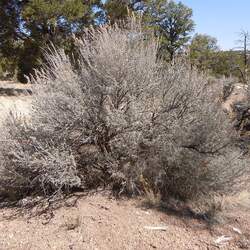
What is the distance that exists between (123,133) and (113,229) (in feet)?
4.38

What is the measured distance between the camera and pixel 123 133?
4809 millimetres

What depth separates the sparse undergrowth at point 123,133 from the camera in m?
4.70

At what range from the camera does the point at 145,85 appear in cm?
489

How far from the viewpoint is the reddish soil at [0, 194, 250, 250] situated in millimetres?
3725

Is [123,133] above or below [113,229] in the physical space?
above

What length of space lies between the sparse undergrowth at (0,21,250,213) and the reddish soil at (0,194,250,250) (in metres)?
0.39

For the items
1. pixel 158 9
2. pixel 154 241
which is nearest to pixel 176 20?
pixel 158 9

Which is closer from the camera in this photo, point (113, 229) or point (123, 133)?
point (113, 229)

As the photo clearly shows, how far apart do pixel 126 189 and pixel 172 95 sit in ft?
4.54

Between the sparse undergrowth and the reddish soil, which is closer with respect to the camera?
the reddish soil

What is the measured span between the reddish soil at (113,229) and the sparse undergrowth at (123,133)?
0.39 meters

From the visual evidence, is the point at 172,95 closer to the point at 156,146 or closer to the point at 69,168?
the point at 156,146

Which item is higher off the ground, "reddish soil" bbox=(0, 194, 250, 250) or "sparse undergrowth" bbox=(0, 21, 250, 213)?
"sparse undergrowth" bbox=(0, 21, 250, 213)

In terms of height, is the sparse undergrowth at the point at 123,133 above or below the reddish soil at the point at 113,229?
above
